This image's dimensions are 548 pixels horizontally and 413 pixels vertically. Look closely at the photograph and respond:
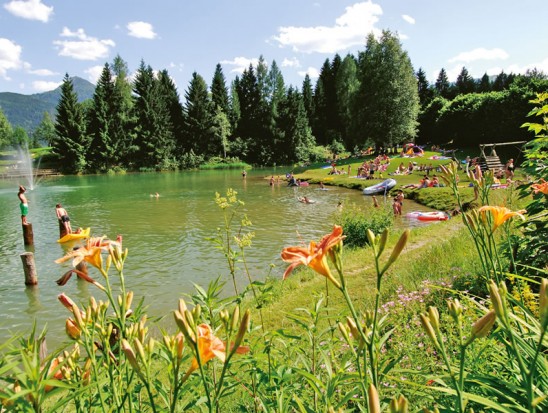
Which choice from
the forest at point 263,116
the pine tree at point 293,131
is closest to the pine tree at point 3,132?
the forest at point 263,116

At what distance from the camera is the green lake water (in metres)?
9.45

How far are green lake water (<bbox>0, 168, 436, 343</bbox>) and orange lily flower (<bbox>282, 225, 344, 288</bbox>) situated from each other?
100 centimetres

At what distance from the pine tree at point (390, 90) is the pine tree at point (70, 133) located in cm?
4064

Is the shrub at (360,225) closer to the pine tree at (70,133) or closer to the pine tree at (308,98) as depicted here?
the pine tree at (70,133)

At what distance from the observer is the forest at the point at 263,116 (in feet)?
143

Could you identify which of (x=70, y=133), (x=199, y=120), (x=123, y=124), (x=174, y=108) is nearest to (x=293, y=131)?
(x=199, y=120)

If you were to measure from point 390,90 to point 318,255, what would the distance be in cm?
4641

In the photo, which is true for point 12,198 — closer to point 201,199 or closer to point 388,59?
point 201,199

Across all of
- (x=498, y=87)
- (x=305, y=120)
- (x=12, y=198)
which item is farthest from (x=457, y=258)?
(x=498, y=87)

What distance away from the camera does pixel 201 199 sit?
90.0ft

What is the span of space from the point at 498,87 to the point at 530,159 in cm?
8460

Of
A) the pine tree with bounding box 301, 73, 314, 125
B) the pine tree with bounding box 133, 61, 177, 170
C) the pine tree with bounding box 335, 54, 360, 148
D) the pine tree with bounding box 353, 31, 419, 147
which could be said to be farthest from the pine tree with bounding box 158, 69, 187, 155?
the pine tree with bounding box 353, 31, 419, 147

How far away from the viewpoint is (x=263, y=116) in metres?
66.4

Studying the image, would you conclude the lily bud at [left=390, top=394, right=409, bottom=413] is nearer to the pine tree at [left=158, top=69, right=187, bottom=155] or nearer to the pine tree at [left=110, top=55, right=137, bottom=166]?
the pine tree at [left=110, top=55, right=137, bottom=166]
